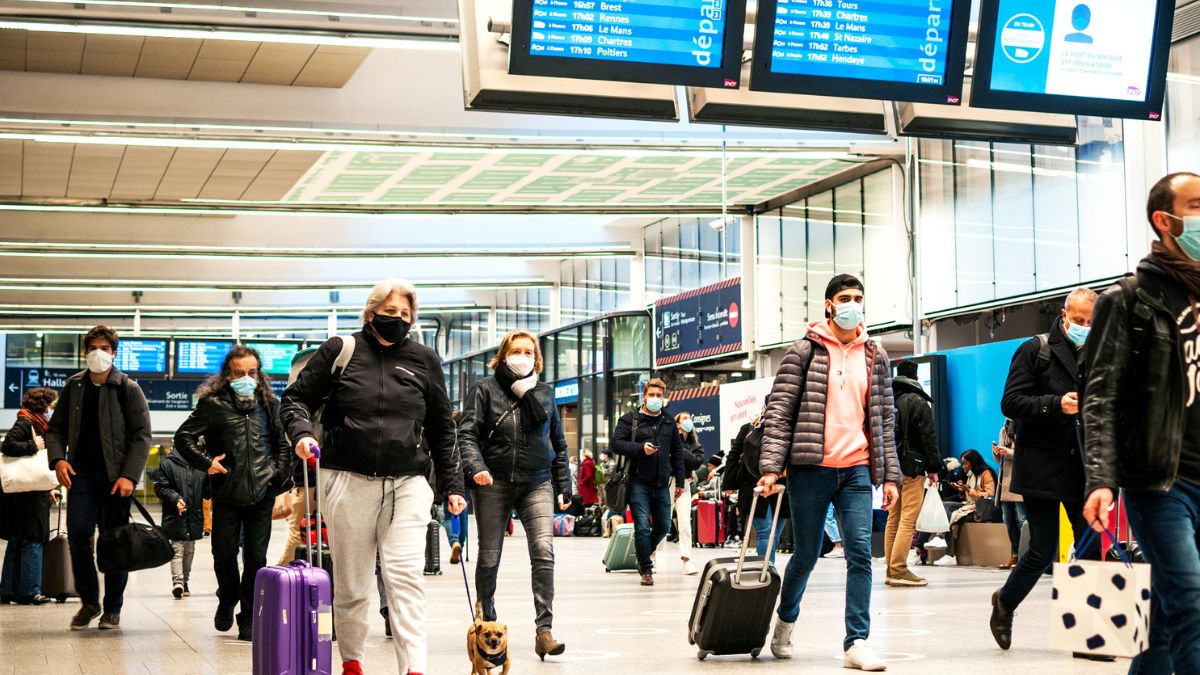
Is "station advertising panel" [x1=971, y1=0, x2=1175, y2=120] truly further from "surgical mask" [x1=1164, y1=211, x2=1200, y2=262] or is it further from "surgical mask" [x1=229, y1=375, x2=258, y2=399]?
"surgical mask" [x1=1164, y1=211, x2=1200, y2=262]

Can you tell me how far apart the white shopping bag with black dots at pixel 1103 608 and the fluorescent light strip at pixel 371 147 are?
1612 cm

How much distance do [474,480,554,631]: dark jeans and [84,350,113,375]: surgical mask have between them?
112 inches

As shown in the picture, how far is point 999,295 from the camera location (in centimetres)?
2027

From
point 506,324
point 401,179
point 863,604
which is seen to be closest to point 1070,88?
Result: point 863,604

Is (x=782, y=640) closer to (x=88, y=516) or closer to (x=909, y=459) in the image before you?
(x=88, y=516)

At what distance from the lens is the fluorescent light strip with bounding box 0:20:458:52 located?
1419 cm

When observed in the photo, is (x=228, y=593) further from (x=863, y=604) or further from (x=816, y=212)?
(x=816, y=212)

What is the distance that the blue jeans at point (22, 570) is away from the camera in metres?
11.3

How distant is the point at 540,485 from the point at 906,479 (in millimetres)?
5748

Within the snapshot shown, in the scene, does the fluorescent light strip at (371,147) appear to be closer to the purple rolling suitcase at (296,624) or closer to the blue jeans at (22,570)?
the blue jeans at (22,570)

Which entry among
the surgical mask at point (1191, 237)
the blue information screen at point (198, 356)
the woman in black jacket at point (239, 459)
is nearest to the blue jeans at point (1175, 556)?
the surgical mask at point (1191, 237)

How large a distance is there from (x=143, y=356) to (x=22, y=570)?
57.9 ft

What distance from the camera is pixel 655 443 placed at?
13.3 m

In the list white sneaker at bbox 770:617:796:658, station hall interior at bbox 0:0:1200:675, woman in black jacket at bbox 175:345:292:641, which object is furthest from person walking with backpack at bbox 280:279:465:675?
woman in black jacket at bbox 175:345:292:641
